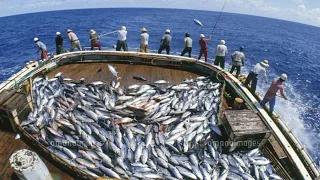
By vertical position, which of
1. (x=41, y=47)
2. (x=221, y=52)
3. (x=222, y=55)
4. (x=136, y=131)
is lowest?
(x=136, y=131)

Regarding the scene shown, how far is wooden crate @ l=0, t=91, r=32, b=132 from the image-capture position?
6713mm

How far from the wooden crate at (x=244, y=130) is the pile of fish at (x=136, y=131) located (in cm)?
34

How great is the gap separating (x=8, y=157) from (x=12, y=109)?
1.46 metres

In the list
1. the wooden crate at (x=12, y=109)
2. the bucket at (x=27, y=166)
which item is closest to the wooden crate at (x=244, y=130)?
the bucket at (x=27, y=166)

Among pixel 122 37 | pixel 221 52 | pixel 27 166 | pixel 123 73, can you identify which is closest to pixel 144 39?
pixel 122 37

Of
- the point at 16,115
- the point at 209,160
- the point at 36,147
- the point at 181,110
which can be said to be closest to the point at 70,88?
the point at 16,115

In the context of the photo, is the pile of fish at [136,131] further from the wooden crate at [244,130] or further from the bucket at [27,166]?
the bucket at [27,166]

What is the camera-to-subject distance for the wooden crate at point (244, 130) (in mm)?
6445

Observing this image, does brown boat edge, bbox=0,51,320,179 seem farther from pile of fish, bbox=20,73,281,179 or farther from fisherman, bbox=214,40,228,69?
fisherman, bbox=214,40,228,69

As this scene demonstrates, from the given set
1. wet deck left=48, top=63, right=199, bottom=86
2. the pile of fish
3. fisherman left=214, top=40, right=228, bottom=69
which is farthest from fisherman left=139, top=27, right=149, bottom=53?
the pile of fish

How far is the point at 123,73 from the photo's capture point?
11.9 metres

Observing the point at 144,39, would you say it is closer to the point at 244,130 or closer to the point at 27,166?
the point at 244,130

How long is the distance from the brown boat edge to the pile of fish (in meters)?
0.40

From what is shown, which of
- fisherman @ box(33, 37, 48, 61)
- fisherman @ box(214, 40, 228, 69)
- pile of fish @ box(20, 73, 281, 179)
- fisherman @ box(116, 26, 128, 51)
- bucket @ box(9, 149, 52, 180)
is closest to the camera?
bucket @ box(9, 149, 52, 180)
